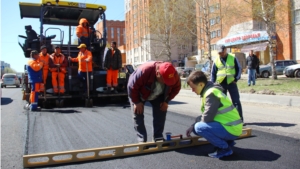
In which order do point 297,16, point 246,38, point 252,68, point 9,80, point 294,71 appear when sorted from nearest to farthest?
point 252,68 < point 294,71 < point 9,80 < point 297,16 < point 246,38

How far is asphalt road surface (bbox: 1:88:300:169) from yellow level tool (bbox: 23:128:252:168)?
0.31 feet

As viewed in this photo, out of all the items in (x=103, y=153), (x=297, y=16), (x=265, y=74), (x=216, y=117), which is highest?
(x=297, y=16)

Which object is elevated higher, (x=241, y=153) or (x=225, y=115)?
(x=225, y=115)

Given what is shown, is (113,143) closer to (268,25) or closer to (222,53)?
(222,53)

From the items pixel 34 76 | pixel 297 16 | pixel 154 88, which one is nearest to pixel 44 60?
pixel 34 76

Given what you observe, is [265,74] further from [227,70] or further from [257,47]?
[227,70]

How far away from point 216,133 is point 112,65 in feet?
20.4

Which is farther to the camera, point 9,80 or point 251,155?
point 9,80

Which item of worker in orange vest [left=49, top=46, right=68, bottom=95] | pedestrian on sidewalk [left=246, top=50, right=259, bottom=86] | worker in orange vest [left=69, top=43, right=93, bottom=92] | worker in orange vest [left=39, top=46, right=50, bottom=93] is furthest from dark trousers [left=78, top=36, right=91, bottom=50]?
pedestrian on sidewalk [left=246, top=50, right=259, bottom=86]

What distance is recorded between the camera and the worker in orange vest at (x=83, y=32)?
386 inches

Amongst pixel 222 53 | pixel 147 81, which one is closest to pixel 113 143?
pixel 147 81

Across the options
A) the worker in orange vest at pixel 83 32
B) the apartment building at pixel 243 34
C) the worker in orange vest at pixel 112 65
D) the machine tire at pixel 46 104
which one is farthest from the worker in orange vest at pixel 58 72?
the apartment building at pixel 243 34

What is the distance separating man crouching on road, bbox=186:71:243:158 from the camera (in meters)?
3.73

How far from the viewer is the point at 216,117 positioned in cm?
380
